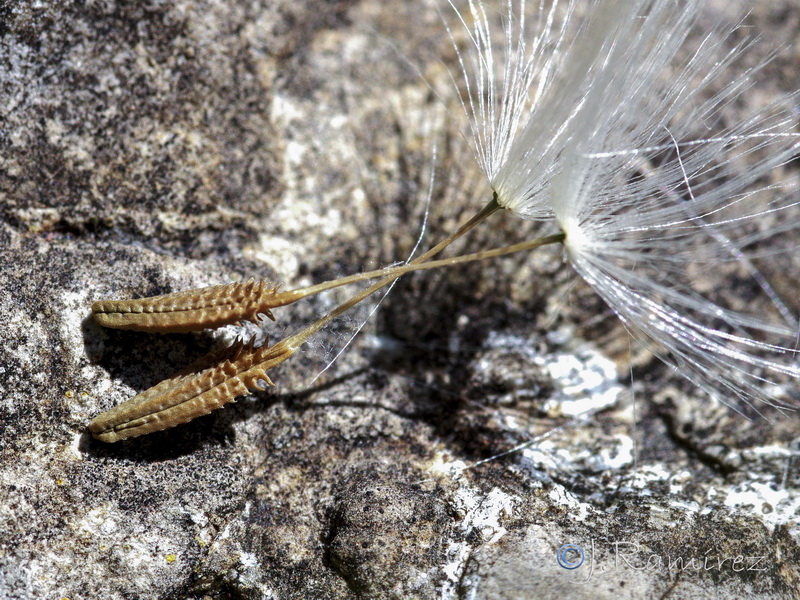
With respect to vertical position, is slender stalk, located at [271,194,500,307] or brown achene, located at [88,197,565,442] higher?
slender stalk, located at [271,194,500,307]

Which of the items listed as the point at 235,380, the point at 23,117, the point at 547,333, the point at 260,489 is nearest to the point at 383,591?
the point at 260,489

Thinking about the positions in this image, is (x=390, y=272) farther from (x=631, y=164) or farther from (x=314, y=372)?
(x=631, y=164)

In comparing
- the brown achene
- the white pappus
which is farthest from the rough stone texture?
the white pappus

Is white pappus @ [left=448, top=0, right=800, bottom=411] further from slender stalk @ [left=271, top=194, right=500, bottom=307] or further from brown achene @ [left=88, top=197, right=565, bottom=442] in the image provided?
brown achene @ [left=88, top=197, right=565, bottom=442]

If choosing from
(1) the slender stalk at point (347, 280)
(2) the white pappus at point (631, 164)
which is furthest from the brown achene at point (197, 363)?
(2) the white pappus at point (631, 164)

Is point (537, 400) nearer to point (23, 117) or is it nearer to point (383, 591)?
point (383, 591)

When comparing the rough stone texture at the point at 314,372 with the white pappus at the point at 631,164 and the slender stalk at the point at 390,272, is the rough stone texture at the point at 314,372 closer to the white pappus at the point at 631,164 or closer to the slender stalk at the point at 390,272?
the slender stalk at the point at 390,272

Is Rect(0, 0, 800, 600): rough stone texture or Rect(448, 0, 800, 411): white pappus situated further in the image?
Rect(448, 0, 800, 411): white pappus

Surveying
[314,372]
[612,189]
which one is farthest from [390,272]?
[612,189]
